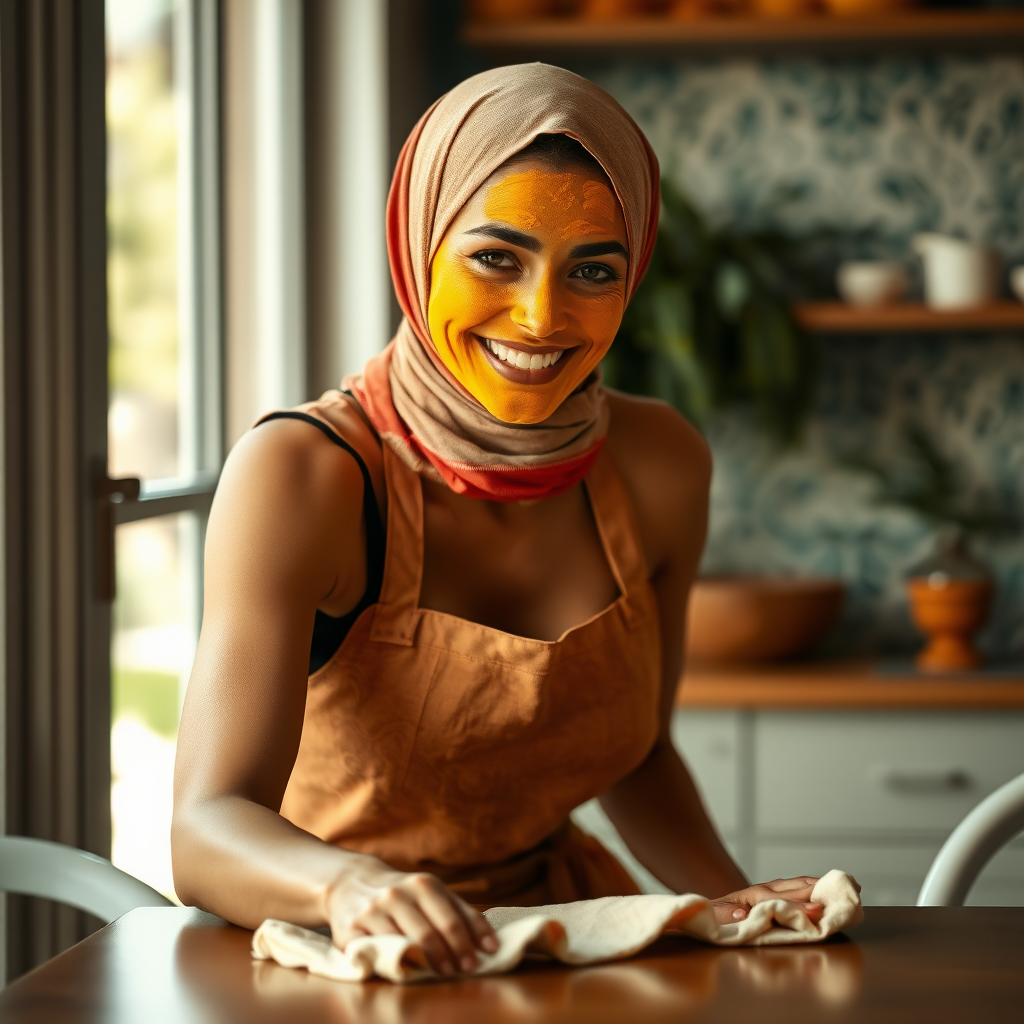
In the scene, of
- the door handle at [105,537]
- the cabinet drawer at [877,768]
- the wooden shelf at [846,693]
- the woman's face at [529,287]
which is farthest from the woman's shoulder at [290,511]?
the cabinet drawer at [877,768]

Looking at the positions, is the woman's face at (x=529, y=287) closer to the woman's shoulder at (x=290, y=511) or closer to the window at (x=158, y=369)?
the woman's shoulder at (x=290, y=511)

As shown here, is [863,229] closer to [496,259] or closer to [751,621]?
[751,621]

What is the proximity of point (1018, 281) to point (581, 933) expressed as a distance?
2.35m

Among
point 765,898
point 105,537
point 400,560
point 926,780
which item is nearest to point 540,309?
point 400,560

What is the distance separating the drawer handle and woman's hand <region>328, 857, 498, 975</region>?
74.8 inches

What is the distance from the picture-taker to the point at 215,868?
2.80 ft

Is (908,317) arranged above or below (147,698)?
above

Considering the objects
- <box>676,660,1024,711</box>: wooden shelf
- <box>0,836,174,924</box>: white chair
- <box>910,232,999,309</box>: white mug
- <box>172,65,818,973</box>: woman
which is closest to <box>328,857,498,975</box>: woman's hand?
<box>172,65,818,973</box>: woman

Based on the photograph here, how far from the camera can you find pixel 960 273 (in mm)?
2762

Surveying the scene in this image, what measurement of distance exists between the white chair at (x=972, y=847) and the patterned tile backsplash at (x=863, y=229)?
6.05ft

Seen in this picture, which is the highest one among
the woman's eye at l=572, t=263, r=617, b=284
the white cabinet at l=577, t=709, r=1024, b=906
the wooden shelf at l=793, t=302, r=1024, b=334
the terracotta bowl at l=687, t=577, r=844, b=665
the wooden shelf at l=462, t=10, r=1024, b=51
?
the wooden shelf at l=462, t=10, r=1024, b=51

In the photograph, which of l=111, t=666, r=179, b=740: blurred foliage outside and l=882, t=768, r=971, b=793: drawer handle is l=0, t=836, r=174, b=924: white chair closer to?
l=111, t=666, r=179, b=740: blurred foliage outside

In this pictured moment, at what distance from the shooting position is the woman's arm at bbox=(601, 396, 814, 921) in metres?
1.30

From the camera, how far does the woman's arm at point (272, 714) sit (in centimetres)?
76
